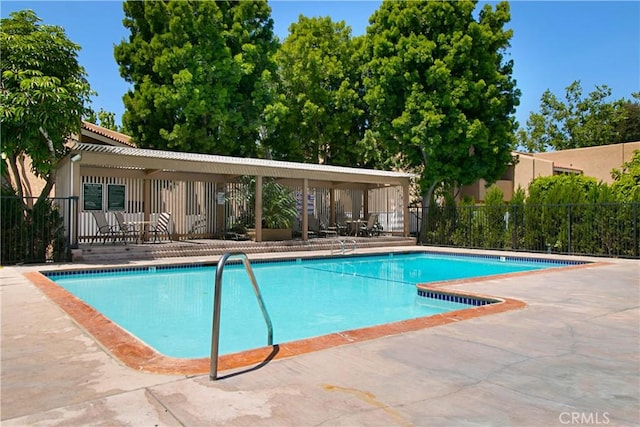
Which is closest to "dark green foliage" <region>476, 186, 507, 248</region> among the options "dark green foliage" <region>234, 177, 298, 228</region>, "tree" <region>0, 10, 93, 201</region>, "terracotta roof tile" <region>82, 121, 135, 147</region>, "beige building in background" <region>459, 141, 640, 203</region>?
"dark green foliage" <region>234, 177, 298, 228</region>

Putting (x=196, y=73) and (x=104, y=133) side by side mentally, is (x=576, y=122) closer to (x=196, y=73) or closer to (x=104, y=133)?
(x=196, y=73)

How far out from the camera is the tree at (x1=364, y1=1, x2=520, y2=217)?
19766mm

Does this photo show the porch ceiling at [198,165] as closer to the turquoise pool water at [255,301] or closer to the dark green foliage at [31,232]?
the dark green foliage at [31,232]

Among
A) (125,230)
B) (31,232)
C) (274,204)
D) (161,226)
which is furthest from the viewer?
(274,204)

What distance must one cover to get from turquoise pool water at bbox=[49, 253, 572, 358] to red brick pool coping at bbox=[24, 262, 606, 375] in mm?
729

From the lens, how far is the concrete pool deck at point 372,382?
279cm

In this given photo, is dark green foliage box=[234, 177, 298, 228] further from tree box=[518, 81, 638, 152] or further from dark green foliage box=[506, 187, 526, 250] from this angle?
tree box=[518, 81, 638, 152]

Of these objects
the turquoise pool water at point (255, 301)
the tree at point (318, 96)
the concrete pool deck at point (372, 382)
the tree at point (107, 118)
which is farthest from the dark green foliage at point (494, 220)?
the tree at point (107, 118)

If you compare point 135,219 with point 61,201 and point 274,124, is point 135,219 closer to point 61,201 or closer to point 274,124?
point 61,201

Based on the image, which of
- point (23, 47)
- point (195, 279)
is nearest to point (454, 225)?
point (195, 279)

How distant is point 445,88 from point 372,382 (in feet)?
60.1

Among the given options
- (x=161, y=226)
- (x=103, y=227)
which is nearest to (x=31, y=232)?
(x=103, y=227)

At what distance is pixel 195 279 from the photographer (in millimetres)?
11133

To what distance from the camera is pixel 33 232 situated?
456 inches
